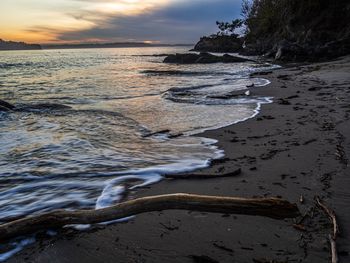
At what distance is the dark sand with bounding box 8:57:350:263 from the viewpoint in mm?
2588

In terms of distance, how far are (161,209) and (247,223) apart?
2.75 feet

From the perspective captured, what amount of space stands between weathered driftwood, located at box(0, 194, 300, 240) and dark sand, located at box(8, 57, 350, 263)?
0.57 feet

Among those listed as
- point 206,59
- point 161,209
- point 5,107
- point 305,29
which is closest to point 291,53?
point 305,29

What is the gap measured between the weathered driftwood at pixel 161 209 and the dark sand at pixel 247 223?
0.57 ft

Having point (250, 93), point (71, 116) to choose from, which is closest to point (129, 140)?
point (71, 116)

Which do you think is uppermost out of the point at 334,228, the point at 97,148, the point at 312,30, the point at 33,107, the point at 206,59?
the point at 312,30

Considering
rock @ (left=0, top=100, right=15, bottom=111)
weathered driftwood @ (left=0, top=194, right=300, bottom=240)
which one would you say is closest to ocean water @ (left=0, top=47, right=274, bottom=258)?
rock @ (left=0, top=100, right=15, bottom=111)

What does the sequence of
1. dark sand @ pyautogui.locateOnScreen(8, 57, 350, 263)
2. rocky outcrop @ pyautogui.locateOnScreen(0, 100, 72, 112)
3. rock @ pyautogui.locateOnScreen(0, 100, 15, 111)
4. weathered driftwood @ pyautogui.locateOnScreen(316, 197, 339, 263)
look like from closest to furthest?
weathered driftwood @ pyautogui.locateOnScreen(316, 197, 339, 263)
dark sand @ pyautogui.locateOnScreen(8, 57, 350, 263)
rock @ pyautogui.locateOnScreen(0, 100, 15, 111)
rocky outcrop @ pyautogui.locateOnScreen(0, 100, 72, 112)

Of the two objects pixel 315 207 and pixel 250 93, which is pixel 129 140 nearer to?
pixel 315 207

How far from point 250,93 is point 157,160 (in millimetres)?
7884

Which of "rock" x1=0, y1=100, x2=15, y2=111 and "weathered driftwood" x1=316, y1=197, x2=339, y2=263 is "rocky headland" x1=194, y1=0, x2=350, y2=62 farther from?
"weathered driftwood" x1=316, y1=197, x2=339, y2=263

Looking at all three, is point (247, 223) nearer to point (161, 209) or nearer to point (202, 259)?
point (202, 259)

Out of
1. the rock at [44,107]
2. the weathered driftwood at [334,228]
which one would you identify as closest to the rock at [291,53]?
the rock at [44,107]

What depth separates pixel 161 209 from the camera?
102 inches
